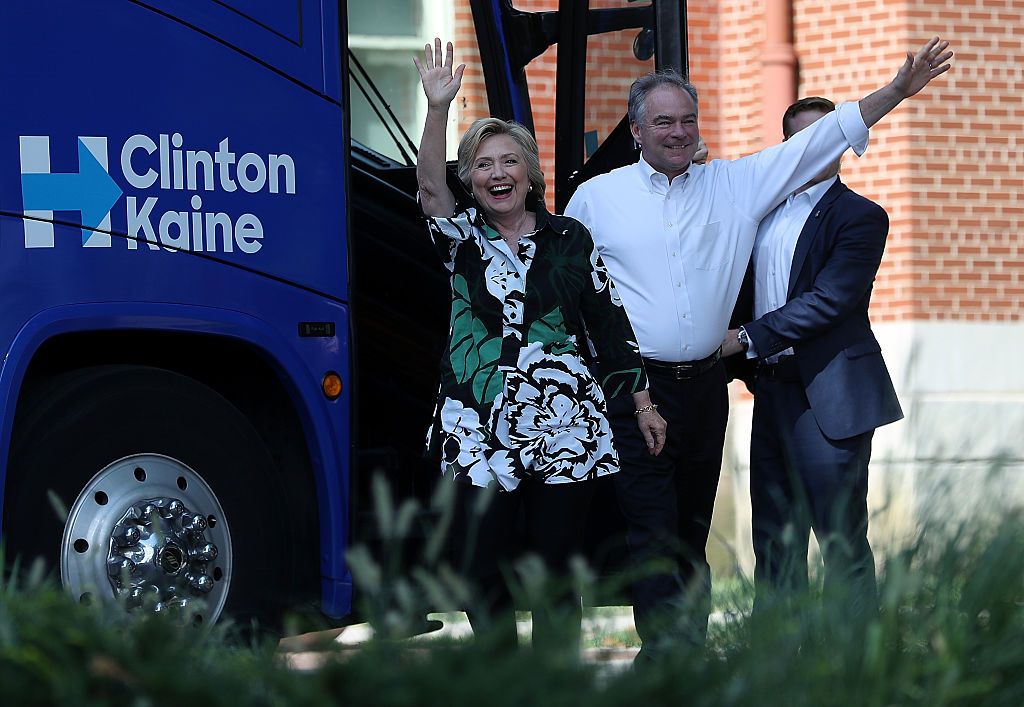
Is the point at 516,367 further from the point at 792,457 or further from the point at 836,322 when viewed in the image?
the point at 836,322

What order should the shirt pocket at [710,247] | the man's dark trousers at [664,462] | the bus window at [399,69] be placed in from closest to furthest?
the man's dark trousers at [664,462] < the shirt pocket at [710,247] < the bus window at [399,69]

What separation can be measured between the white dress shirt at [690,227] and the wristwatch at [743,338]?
6 cm

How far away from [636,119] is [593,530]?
1496 mm

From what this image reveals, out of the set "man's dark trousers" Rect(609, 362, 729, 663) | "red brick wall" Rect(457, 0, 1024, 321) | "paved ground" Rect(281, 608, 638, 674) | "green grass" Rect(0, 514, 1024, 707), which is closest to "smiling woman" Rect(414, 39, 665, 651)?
"man's dark trousers" Rect(609, 362, 729, 663)

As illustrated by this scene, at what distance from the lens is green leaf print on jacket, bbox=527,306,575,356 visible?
14.4 feet

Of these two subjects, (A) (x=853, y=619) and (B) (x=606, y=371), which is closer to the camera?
(A) (x=853, y=619)

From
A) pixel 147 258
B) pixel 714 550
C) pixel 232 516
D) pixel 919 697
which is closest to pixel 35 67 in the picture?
pixel 147 258

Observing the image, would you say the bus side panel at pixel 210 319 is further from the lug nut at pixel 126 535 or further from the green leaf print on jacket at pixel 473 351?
the green leaf print on jacket at pixel 473 351

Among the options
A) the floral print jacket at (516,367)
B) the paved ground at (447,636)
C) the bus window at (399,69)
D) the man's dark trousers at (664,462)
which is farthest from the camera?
the bus window at (399,69)

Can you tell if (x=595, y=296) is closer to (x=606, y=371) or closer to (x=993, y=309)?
(x=606, y=371)

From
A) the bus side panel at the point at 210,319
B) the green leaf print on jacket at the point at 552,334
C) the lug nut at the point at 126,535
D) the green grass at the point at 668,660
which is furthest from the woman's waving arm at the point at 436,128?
the green grass at the point at 668,660

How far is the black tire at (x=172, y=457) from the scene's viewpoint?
416cm

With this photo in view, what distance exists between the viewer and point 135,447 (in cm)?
438

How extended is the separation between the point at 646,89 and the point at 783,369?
101 cm
